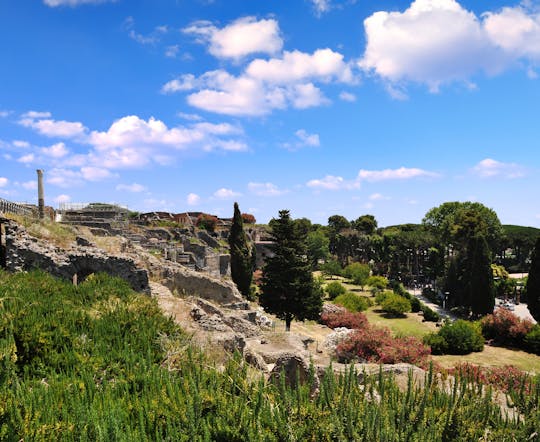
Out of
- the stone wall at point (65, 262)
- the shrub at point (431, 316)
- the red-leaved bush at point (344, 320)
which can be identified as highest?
the stone wall at point (65, 262)

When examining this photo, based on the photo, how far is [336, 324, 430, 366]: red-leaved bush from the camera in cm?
1742

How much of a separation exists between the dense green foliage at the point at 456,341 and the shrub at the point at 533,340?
9.67 ft

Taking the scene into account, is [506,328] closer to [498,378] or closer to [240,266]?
[498,378]

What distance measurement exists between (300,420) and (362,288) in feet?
190

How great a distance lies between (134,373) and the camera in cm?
642

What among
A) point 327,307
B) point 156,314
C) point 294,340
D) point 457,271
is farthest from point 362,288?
point 156,314

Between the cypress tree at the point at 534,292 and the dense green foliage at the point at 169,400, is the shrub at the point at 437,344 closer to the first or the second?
the cypress tree at the point at 534,292

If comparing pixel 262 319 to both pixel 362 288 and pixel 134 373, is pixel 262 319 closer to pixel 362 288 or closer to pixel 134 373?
pixel 134 373

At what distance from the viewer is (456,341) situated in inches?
1075

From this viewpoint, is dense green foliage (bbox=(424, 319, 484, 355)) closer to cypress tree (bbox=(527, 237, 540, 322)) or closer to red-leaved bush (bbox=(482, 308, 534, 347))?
red-leaved bush (bbox=(482, 308, 534, 347))

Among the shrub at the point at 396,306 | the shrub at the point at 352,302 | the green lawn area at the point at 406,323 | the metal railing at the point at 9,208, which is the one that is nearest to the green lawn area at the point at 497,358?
the green lawn area at the point at 406,323

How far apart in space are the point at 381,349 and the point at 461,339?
12.3 metres

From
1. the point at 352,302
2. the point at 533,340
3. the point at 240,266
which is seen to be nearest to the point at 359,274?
the point at 352,302

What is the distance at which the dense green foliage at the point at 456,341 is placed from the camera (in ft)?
89.3
